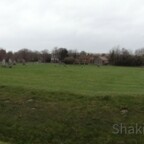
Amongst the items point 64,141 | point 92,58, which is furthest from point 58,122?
point 92,58

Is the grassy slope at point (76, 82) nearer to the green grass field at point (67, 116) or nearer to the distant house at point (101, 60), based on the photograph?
the green grass field at point (67, 116)

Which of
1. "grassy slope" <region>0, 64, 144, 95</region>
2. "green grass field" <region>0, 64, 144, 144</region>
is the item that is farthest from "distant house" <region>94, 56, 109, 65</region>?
"green grass field" <region>0, 64, 144, 144</region>

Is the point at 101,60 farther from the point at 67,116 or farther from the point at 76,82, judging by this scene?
the point at 67,116

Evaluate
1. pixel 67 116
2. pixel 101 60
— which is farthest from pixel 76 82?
pixel 101 60

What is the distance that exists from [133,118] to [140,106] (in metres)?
1.31

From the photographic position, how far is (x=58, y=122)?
17.5 metres

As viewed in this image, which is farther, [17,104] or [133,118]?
[17,104]

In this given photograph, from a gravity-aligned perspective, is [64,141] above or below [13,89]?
below

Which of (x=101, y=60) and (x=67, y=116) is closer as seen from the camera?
(x=67, y=116)

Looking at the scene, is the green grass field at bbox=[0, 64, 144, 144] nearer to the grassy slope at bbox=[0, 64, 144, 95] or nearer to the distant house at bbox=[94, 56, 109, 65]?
the grassy slope at bbox=[0, 64, 144, 95]

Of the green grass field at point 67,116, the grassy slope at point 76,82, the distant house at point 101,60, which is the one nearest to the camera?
the green grass field at point 67,116

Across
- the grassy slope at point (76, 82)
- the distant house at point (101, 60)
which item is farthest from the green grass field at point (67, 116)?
the distant house at point (101, 60)

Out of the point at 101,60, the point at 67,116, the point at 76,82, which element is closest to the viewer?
the point at 67,116

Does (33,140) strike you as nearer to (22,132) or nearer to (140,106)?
(22,132)
